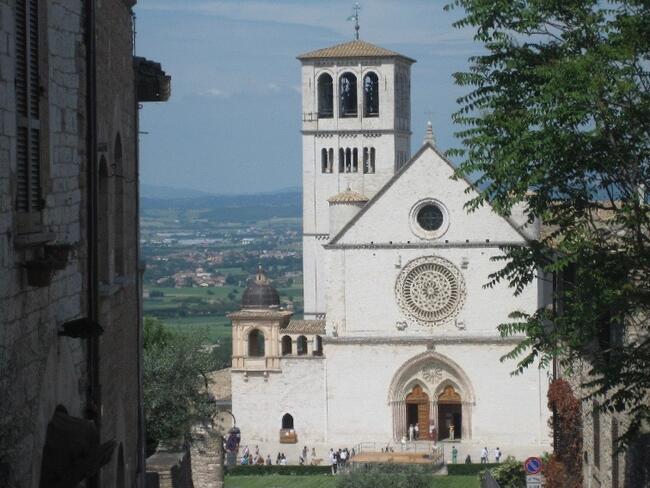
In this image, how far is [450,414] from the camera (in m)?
53.2

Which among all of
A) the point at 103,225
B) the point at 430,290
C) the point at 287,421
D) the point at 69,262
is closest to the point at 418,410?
the point at 430,290

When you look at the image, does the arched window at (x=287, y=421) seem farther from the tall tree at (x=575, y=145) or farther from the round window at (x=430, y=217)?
the tall tree at (x=575, y=145)

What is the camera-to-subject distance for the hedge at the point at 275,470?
44469 mm

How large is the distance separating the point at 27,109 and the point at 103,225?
342 cm

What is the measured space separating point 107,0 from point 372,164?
53985 millimetres

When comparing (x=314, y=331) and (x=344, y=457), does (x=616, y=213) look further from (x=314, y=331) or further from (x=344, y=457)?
(x=314, y=331)

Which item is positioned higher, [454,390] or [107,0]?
[107,0]

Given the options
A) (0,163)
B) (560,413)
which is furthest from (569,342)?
(560,413)

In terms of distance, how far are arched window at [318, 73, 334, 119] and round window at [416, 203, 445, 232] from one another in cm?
1425

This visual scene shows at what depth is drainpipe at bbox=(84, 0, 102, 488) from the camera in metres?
9.81

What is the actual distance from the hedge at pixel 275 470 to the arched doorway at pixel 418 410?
248 inches

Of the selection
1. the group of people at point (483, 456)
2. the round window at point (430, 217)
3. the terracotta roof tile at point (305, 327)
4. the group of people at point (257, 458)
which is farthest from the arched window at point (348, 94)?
the group of people at point (483, 456)

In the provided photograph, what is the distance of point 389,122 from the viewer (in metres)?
66.0

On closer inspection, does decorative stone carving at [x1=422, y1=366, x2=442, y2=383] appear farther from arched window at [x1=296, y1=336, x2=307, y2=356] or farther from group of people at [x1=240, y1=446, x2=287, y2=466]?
arched window at [x1=296, y1=336, x2=307, y2=356]
